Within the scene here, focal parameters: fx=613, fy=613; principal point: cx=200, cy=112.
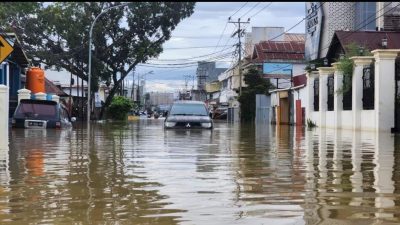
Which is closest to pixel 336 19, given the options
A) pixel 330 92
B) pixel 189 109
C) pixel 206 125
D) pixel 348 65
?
pixel 330 92

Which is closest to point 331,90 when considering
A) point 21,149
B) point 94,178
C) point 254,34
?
point 21,149

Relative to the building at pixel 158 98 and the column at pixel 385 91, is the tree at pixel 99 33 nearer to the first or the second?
the column at pixel 385 91

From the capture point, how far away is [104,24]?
157 ft

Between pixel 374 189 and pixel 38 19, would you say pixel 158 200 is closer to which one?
pixel 374 189

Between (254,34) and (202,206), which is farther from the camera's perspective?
(254,34)

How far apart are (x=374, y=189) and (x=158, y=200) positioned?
2.80m

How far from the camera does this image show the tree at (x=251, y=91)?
60.9 meters

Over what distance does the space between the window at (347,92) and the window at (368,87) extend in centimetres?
136

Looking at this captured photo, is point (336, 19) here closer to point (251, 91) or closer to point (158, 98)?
point (251, 91)

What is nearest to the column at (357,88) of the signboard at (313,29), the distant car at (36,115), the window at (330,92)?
the window at (330,92)

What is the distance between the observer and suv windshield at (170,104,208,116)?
25312 mm

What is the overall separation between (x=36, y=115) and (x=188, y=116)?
6.18 metres

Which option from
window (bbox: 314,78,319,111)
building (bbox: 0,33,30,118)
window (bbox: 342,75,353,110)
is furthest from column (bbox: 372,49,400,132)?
building (bbox: 0,33,30,118)

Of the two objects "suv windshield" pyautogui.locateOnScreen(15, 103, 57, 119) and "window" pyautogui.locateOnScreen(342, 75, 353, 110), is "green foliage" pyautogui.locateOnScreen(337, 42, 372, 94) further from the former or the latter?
"suv windshield" pyautogui.locateOnScreen(15, 103, 57, 119)
